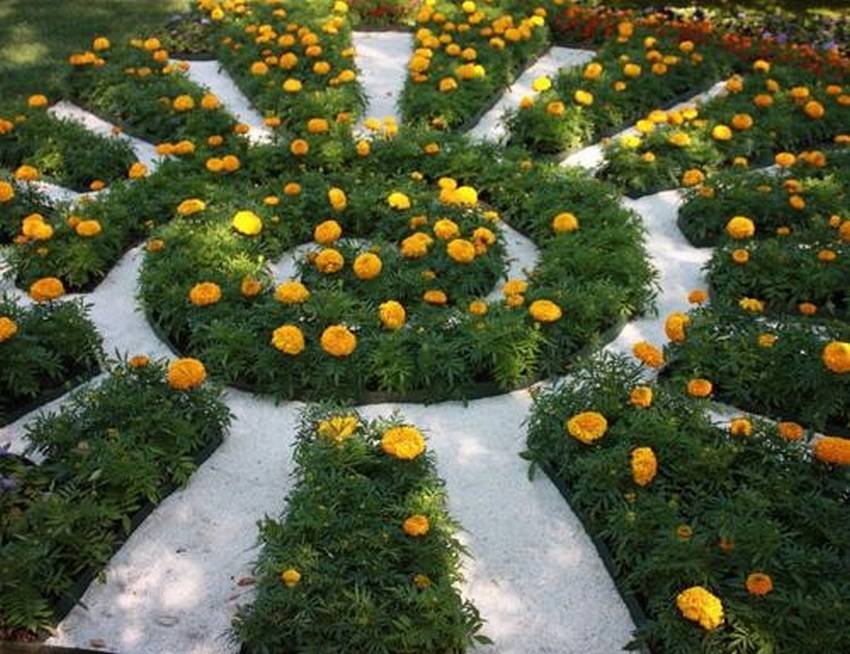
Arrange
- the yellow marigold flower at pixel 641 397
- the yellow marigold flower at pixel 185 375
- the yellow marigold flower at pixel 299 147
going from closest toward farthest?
the yellow marigold flower at pixel 641 397 → the yellow marigold flower at pixel 185 375 → the yellow marigold flower at pixel 299 147

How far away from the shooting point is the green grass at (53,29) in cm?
862

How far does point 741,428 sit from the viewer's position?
4.09m

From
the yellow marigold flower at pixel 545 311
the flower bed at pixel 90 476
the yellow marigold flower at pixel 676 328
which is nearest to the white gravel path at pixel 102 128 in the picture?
the flower bed at pixel 90 476

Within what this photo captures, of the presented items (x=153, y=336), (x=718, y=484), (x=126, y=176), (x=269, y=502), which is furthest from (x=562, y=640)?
(x=126, y=176)

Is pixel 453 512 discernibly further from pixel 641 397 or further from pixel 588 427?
pixel 641 397

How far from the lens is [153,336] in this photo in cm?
532

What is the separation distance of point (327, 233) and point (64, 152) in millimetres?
2600

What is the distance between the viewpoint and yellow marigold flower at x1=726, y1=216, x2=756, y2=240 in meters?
5.66

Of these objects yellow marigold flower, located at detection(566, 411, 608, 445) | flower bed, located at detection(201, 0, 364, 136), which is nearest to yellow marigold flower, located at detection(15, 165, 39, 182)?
flower bed, located at detection(201, 0, 364, 136)

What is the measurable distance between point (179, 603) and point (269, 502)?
0.65 metres

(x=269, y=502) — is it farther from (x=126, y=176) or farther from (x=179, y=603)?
(x=126, y=176)

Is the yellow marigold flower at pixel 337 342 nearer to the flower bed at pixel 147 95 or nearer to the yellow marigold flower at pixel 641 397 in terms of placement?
the yellow marigold flower at pixel 641 397

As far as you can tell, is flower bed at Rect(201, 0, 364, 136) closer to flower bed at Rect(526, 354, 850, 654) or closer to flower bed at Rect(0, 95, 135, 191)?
flower bed at Rect(0, 95, 135, 191)

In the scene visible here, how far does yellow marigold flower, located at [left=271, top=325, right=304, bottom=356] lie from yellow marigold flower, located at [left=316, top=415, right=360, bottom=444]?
0.57 meters
